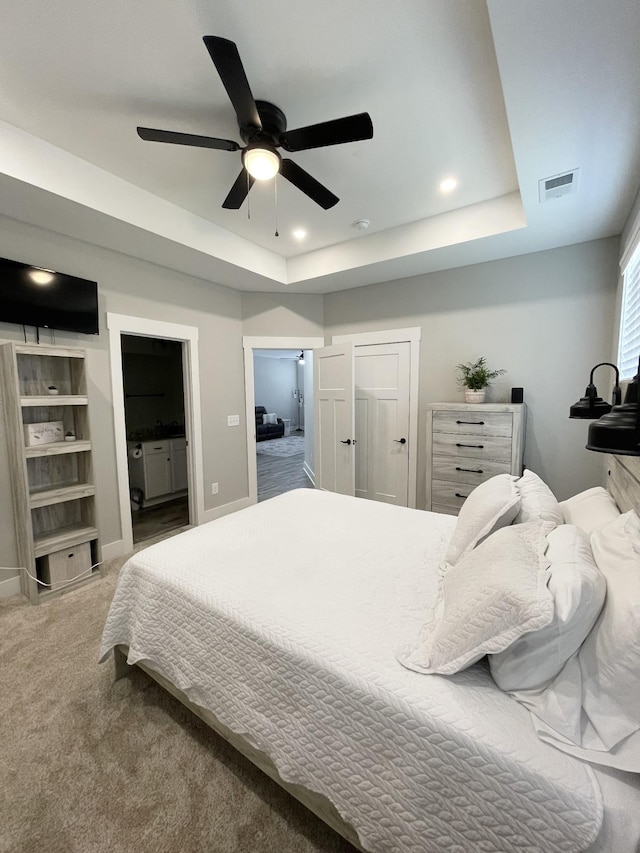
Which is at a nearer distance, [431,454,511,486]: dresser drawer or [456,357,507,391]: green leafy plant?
[431,454,511,486]: dresser drawer

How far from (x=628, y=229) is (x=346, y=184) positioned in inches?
76.8

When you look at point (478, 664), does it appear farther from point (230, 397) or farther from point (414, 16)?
point (230, 397)

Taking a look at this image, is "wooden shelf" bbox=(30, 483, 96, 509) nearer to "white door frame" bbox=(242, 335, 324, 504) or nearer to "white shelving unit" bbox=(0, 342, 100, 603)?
"white shelving unit" bbox=(0, 342, 100, 603)

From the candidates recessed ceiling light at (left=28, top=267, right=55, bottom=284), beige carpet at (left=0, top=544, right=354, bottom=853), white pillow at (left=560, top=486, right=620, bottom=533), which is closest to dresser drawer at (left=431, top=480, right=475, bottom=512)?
white pillow at (left=560, top=486, right=620, bottom=533)

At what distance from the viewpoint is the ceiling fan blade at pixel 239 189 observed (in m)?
1.97

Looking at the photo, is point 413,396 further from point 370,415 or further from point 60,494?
point 60,494

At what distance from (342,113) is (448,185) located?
1.01 metres

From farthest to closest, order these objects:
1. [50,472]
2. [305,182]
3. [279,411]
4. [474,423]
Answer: [279,411], [474,423], [50,472], [305,182]

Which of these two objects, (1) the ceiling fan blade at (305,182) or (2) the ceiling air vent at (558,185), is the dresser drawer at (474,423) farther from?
(1) the ceiling fan blade at (305,182)

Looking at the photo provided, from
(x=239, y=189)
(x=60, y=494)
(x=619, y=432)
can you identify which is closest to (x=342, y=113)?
(x=239, y=189)

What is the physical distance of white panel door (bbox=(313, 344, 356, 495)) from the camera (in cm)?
378

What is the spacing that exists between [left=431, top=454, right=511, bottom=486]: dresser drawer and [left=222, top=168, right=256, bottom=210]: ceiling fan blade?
2.52m

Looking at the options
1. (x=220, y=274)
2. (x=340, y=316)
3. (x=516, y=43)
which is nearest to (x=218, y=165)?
(x=220, y=274)

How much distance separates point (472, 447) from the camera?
3.02 meters
